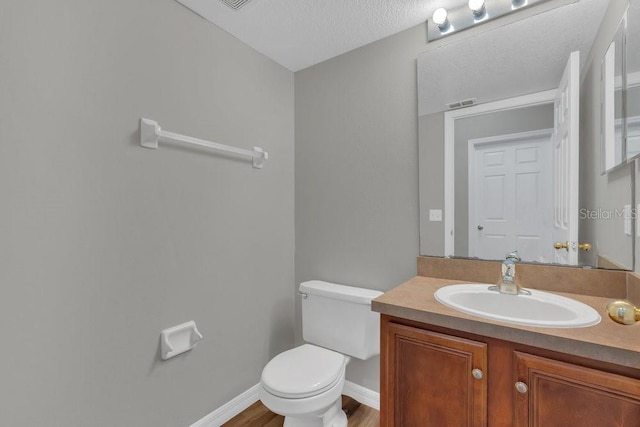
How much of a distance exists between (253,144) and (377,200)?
2.80 feet

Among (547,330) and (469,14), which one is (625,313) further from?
(469,14)

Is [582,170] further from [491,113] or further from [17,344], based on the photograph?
[17,344]

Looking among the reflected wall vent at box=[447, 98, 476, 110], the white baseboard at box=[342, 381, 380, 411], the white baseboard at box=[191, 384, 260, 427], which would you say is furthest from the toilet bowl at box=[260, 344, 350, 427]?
the reflected wall vent at box=[447, 98, 476, 110]

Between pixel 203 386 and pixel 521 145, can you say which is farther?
pixel 203 386

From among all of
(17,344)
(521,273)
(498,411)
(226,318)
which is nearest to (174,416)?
(226,318)

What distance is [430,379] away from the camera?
109 cm

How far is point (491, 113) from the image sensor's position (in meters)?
1.46

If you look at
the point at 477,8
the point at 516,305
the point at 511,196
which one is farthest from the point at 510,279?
the point at 477,8

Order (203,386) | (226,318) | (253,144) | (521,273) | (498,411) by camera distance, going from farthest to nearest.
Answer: (253,144)
(226,318)
(203,386)
(521,273)
(498,411)

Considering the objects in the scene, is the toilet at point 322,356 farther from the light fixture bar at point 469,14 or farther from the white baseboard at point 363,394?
the light fixture bar at point 469,14

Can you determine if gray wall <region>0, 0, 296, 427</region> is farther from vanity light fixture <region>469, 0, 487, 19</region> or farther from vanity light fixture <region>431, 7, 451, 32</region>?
vanity light fixture <region>469, 0, 487, 19</region>

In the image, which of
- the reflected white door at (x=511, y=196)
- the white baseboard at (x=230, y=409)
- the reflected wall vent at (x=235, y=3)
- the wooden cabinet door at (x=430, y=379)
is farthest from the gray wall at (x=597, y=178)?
the white baseboard at (x=230, y=409)

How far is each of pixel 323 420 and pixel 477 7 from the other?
7.08 feet

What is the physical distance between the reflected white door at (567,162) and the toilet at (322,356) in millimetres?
925
